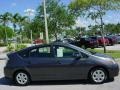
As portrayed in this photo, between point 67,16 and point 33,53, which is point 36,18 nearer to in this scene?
point 67,16

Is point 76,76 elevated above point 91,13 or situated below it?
below

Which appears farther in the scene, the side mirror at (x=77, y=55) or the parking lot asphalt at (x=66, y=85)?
the side mirror at (x=77, y=55)

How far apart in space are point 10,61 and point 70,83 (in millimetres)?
2289

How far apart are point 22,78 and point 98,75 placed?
2.69m

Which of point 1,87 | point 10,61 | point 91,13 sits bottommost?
point 1,87

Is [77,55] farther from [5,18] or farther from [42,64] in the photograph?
[5,18]

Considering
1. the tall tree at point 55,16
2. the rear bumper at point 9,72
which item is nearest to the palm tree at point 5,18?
the tall tree at point 55,16

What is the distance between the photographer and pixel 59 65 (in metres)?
12.5

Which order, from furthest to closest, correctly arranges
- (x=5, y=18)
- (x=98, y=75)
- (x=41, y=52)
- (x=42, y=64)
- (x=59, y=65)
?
(x=5, y=18) < (x=41, y=52) < (x=42, y=64) < (x=59, y=65) < (x=98, y=75)

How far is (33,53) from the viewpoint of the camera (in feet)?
42.5

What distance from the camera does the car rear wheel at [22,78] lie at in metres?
12.9

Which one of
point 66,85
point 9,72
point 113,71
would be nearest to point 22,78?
point 9,72

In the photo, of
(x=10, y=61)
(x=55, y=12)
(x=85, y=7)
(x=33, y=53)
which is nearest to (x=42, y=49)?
(x=33, y=53)

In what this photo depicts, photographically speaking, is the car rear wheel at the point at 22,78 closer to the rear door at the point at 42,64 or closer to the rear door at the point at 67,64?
the rear door at the point at 42,64
